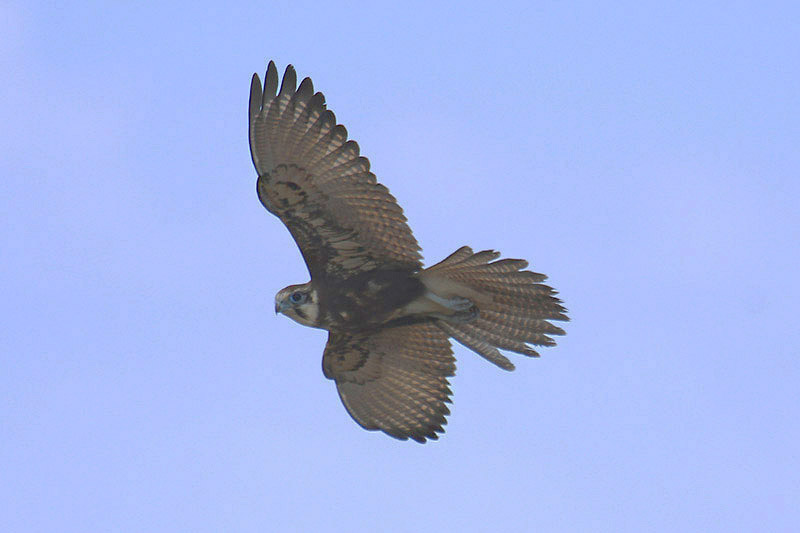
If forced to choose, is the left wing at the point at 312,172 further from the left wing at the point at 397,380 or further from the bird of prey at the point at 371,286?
the left wing at the point at 397,380

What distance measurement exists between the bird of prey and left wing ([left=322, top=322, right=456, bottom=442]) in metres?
0.01

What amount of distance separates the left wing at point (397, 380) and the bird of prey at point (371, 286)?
0.01 metres

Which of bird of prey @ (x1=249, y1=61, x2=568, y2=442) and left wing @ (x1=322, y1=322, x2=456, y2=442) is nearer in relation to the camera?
bird of prey @ (x1=249, y1=61, x2=568, y2=442)

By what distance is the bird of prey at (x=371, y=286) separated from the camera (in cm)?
1259

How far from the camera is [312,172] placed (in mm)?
12609

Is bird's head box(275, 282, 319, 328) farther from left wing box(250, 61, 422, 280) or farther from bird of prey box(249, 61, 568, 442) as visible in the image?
left wing box(250, 61, 422, 280)

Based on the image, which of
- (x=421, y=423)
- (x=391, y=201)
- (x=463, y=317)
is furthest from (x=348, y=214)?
(x=421, y=423)

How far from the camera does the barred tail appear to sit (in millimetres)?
12812

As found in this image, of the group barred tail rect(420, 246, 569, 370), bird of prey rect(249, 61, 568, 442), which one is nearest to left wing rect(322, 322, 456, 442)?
bird of prey rect(249, 61, 568, 442)

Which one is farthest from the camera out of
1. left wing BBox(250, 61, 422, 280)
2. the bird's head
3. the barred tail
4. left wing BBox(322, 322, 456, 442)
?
left wing BBox(322, 322, 456, 442)

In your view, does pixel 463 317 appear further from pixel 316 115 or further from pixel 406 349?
pixel 316 115

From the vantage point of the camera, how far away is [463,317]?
13.4 meters

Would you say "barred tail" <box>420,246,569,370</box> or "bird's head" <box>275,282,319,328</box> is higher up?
"barred tail" <box>420,246,569,370</box>

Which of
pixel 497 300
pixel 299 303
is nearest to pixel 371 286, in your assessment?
pixel 299 303
